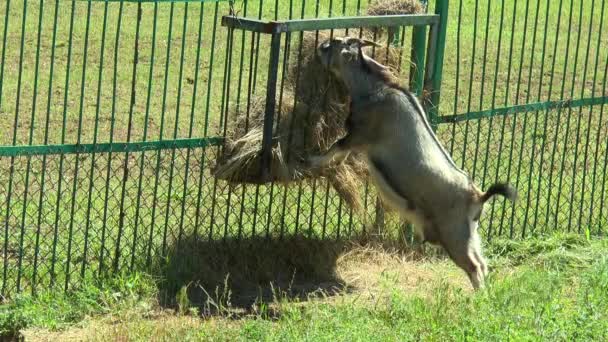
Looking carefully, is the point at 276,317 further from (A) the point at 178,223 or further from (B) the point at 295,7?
(B) the point at 295,7

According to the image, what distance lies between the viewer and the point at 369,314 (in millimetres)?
7414

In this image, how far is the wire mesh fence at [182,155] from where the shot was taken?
7762mm

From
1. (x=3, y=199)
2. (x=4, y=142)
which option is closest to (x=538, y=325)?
(x=3, y=199)

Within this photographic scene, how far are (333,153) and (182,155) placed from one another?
1426 millimetres

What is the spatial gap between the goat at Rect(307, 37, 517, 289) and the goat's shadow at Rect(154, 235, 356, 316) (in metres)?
0.77

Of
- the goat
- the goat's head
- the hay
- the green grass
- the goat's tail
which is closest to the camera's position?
the green grass

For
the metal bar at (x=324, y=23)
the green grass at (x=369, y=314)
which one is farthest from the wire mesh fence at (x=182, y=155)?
the green grass at (x=369, y=314)

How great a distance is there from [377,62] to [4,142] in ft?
11.7

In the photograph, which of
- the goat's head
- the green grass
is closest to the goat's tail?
the green grass

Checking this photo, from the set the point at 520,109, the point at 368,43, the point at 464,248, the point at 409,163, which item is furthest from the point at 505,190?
the point at 520,109

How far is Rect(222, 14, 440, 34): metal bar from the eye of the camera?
7852 millimetres

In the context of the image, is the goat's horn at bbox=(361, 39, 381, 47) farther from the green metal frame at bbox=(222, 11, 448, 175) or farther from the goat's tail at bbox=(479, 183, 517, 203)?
the goat's tail at bbox=(479, 183, 517, 203)

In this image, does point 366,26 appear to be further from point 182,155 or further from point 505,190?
point 182,155

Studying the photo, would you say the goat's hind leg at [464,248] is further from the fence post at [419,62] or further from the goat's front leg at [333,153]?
the fence post at [419,62]
